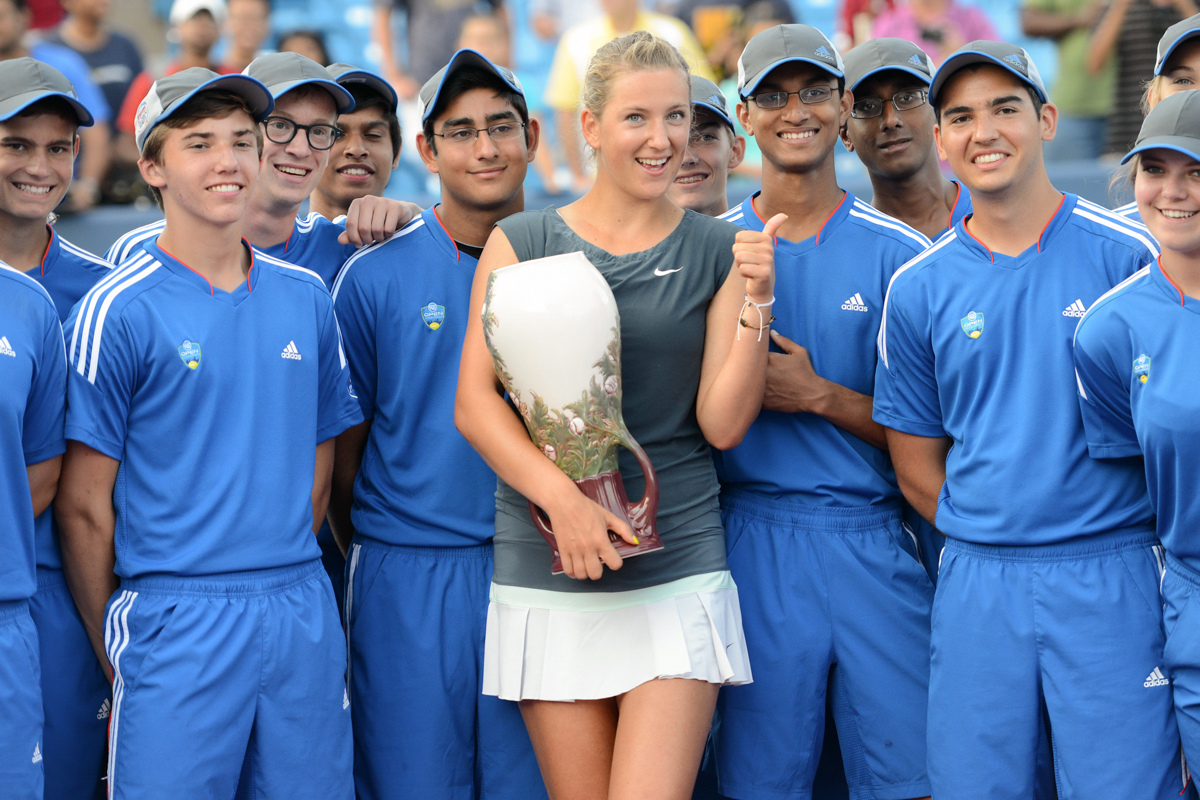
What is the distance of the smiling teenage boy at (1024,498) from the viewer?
8.99 ft

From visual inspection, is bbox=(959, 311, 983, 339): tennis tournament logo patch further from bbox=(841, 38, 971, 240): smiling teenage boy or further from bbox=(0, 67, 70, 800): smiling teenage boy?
bbox=(0, 67, 70, 800): smiling teenage boy

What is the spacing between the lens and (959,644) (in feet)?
9.50

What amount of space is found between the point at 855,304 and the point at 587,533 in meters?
1.18

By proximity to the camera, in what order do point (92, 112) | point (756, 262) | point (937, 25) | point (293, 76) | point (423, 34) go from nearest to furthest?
point (756, 262) < point (293, 76) < point (92, 112) < point (937, 25) < point (423, 34)

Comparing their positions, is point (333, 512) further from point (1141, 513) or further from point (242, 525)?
point (1141, 513)

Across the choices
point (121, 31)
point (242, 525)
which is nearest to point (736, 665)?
point (242, 525)

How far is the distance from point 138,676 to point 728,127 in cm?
263

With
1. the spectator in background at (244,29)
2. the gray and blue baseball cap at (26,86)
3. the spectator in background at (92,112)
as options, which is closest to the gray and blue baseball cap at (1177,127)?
the gray and blue baseball cap at (26,86)

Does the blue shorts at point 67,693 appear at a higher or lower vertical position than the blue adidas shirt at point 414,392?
lower

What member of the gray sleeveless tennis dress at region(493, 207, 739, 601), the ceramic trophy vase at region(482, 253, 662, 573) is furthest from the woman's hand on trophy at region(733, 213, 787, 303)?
the ceramic trophy vase at region(482, 253, 662, 573)

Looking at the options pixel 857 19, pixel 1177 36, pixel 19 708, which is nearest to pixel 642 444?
pixel 19 708

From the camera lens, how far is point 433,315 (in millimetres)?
3330

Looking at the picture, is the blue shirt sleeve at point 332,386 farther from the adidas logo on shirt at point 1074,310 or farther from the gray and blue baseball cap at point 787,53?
the adidas logo on shirt at point 1074,310

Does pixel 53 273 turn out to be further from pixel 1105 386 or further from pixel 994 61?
pixel 1105 386
